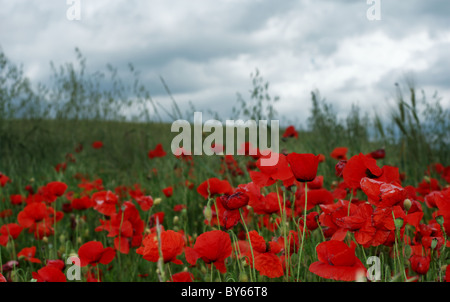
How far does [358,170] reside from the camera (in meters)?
0.92

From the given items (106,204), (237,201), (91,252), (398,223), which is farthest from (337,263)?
(106,204)

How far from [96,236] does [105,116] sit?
3869 mm

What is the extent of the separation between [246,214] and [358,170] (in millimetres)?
569

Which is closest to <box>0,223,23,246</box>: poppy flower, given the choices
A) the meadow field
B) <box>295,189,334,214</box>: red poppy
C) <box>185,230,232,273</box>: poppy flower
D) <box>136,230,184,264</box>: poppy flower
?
the meadow field

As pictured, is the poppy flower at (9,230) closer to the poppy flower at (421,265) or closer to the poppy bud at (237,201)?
the poppy bud at (237,201)

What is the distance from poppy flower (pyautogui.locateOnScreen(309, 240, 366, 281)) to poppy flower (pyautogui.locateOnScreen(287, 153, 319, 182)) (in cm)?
16

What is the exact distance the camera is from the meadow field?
0.88 meters

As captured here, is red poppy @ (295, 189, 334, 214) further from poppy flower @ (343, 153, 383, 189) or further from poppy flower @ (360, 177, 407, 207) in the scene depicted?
poppy flower @ (360, 177, 407, 207)

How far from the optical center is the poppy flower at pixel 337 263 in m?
0.75

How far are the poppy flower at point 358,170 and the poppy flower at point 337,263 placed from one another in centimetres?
19

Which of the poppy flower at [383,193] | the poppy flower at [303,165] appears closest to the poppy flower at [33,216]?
the poppy flower at [303,165]

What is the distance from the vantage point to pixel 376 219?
0.81m

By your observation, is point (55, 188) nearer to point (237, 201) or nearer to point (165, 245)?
point (165, 245)
